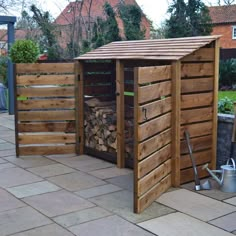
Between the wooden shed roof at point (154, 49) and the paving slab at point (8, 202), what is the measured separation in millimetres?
1834

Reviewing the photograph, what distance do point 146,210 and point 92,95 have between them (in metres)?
2.32

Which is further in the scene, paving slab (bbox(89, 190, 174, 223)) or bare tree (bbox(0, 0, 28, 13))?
bare tree (bbox(0, 0, 28, 13))

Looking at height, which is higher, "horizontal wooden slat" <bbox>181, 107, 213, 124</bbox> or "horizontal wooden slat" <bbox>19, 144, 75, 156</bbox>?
"horizontal wooden slat" <bbox>181, 107, 213, 124</bbox>

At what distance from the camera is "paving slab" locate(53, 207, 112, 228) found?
3.16 meters

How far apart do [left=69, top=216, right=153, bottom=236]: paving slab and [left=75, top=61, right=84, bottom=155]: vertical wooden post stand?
229cm

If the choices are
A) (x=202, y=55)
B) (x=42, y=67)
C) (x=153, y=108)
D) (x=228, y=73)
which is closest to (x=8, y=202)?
(x=153, y=108)

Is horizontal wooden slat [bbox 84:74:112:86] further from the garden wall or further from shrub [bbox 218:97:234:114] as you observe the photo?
the garden wall

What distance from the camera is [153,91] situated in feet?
11.6

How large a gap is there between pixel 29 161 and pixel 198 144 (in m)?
2.17

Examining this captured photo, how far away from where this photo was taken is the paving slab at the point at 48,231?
2.95m

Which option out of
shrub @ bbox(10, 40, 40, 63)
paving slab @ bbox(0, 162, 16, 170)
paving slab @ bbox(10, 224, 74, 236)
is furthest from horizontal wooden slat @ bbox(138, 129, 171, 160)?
shrub @ bbox(10, 40, 40, 63)

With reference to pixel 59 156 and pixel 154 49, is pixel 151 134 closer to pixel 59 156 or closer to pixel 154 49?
pixel 154 49

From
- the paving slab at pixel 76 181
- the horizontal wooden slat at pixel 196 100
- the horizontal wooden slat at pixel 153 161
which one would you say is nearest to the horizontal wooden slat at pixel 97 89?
the paving slab at pixel 76 181

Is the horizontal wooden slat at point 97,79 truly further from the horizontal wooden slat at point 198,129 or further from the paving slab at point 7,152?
the horizontal wooden slat at point 198,129
